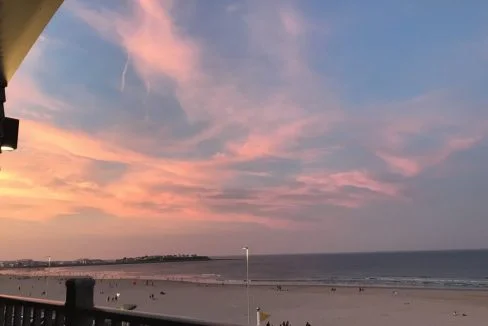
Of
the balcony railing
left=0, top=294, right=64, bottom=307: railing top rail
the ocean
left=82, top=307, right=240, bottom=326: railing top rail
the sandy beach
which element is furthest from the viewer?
the ocean

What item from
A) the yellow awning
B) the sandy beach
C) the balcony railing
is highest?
the yellow awning

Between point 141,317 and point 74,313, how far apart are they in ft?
2.61

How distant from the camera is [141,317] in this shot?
2.66 metres

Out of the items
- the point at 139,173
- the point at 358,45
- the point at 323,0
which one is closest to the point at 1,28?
the point at 323,0

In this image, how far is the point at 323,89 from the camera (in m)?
19.8

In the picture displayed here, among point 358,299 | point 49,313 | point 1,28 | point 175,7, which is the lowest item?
point 358,299

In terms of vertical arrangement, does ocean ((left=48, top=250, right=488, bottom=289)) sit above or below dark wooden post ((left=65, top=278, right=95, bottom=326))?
below

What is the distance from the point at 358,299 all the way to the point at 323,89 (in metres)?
29.6

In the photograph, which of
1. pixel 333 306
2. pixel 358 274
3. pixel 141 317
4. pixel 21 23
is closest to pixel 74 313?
pixel 141 317

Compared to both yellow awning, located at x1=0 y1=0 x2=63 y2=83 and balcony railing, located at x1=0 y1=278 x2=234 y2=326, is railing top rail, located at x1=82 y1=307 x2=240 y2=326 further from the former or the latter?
yellow awning, located at x1=0 y1=0 x2=63 y2=83

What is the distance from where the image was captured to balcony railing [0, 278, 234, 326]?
264 centimetres

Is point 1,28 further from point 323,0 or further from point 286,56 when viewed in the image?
point 286,56

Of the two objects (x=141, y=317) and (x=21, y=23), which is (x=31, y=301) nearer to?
(x=141, y=317)

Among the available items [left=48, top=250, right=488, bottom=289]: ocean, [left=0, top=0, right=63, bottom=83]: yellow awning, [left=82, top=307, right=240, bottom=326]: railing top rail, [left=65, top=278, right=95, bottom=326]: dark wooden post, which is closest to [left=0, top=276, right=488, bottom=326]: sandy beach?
[left=48, top=250, right=488, bottom=289]: ocean
